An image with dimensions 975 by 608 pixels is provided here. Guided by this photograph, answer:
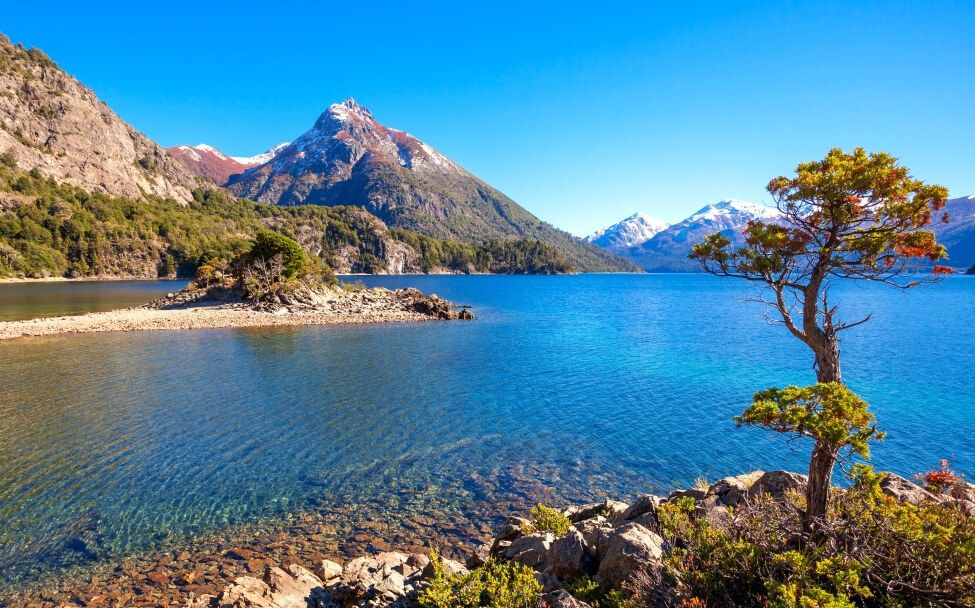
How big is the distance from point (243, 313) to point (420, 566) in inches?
2663

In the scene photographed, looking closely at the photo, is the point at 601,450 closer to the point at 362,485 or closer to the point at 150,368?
the point at 362,485

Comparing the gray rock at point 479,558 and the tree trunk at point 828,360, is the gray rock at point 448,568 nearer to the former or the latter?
the gray rock at point 479,558

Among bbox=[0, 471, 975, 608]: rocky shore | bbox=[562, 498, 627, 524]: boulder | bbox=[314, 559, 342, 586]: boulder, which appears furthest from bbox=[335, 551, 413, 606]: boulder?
bbox=[562, 498, 627, 524]: boulder

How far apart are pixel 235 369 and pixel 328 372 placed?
25.9 ft

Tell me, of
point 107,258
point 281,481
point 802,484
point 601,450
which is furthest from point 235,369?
point 107,258

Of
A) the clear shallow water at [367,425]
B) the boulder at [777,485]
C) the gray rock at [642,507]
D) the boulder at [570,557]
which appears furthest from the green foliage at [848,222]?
the clear shallow water at [367,425]

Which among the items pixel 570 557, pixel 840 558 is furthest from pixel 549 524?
pixel 840 558

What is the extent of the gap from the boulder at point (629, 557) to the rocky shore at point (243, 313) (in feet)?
210

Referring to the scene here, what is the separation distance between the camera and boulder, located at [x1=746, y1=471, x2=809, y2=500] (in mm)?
11828

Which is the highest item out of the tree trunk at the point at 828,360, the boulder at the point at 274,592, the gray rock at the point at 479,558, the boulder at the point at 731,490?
the tree trunk at the point at 828,360

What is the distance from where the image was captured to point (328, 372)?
124 ft

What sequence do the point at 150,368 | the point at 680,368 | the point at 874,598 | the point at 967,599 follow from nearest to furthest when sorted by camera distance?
the point at 967,599 < the point at 874,598 < the point at 150,368 < the point at 680,368

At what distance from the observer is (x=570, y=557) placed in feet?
32.7

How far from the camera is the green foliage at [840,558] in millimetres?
6660
